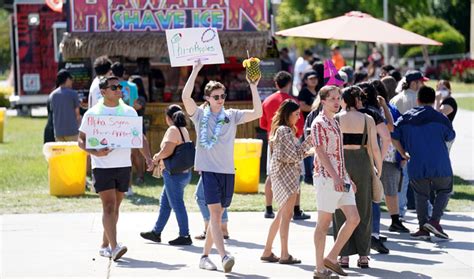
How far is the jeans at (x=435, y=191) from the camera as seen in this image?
34.1 ft

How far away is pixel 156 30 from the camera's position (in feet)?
51.7

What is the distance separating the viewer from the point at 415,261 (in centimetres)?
947

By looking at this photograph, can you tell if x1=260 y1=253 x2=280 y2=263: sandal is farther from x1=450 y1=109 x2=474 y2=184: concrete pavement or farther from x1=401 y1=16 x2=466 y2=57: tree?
x1=401 y1=16 x2=466 y2=57: tree

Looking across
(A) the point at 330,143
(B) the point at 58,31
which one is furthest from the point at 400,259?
(B) the point at 58,31

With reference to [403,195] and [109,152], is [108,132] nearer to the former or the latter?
[109,152]

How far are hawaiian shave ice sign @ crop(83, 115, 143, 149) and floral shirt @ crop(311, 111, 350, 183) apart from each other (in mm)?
1812

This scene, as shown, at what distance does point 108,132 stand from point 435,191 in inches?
144

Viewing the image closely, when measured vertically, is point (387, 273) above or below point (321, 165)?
below

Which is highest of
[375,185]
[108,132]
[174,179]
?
[108,132]

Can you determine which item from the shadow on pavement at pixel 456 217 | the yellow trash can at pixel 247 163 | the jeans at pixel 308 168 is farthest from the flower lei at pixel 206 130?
the jeans at pixel 308 168

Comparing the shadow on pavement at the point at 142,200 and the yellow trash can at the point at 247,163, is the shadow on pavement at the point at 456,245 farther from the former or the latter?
the shadow on pavement at the point at 142,200

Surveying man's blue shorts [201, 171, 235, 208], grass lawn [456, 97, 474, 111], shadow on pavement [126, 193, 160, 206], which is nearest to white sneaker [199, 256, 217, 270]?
man's blue shorts [201, 171, 235, 208]

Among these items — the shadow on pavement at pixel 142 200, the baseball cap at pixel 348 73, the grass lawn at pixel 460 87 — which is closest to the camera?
the shadow on pavement at pixel 142 200

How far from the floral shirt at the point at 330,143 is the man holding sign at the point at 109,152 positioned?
180 cm
